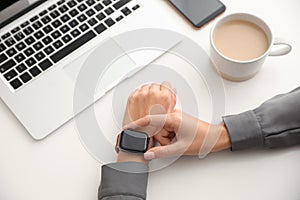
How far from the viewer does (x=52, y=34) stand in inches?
31.9

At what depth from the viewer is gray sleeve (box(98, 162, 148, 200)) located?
27.4 inches

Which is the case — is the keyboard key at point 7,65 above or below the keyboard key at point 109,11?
above

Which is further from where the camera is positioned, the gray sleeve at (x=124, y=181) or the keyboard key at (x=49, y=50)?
the keyboard key at (x=49, y=50)

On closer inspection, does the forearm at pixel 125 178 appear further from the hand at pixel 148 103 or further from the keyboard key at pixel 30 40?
the keyboard key at pixel 30 40

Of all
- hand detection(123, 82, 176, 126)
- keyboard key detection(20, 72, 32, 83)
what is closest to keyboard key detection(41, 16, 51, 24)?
keyboard key detection(20, 72, 32, 83)

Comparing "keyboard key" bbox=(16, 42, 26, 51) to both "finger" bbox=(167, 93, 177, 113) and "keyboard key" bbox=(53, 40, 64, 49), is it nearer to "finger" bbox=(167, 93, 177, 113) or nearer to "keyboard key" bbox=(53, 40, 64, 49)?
"keyboard key" bbox=(53, 40, 64, 49)

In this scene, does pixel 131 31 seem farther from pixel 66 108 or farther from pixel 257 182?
pixel 257 182

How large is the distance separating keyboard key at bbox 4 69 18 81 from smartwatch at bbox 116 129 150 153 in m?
0.20

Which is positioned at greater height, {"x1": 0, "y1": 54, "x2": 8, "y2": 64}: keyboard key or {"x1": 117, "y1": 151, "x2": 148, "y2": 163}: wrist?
{"x1": 0, "y1": 54, "x2": 8, "y2": 64}: keyboard key

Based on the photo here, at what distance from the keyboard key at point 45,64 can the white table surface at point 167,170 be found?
9 centimetres

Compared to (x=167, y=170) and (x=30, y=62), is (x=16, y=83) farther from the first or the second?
(x=167, y=170)

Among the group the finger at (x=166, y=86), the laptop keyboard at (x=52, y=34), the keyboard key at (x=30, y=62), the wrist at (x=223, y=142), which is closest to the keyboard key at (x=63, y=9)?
the laptop keyboard at (x=52, y=34)

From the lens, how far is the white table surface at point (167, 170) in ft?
2.34

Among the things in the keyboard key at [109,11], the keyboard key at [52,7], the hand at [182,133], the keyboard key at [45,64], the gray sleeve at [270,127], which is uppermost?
the keyboard key at [52,7]
